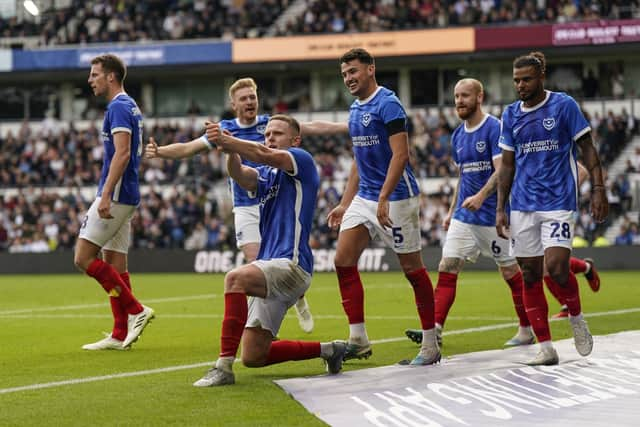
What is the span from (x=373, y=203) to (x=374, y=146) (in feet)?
1.51

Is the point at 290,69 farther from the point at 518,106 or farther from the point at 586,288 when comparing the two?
the point at 518,106

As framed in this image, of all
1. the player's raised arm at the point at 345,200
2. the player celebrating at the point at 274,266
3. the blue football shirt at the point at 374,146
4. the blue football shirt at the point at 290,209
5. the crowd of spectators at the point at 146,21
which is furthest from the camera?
the crowd of spectators at the point at 146,21

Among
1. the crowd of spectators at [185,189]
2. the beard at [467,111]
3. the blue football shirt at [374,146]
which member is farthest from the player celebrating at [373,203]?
the crowd of spectators at [185,189]

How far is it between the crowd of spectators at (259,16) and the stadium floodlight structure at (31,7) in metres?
0.35

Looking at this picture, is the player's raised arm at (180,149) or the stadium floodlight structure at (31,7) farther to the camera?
the stadium floodlight structure at (31,7)

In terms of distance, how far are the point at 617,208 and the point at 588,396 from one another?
25.3 meters

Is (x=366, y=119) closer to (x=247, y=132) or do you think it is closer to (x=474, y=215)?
(x=474, y=215)

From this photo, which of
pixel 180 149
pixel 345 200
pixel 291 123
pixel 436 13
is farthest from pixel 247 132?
pixel 436 13

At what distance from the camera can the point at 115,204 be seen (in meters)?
11.0

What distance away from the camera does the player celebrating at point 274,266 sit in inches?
320

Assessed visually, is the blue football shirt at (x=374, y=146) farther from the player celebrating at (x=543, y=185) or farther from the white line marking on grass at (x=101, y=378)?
the white line marking on grass at (x=101, y=378)

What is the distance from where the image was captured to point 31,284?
85.8 feet

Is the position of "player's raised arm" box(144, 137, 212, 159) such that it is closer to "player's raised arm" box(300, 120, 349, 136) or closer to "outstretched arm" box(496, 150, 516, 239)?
"player's raised arm" box(300, 120, 349, 136)

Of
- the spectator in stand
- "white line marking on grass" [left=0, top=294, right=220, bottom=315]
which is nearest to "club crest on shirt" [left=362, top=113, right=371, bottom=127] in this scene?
"white line marking on grass" [left=0, top=294, right=220, bottom=315]
